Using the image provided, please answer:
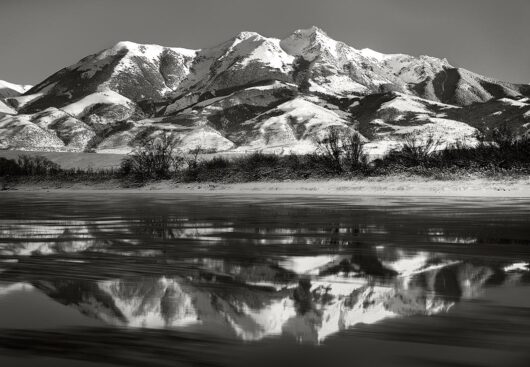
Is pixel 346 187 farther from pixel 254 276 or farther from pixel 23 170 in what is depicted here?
pixel 23 170

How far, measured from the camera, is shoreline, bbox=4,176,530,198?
30.0 meters

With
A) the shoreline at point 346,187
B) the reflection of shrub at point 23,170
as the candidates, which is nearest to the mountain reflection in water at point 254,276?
the shoreline at point 346,187

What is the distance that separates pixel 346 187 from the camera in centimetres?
3509

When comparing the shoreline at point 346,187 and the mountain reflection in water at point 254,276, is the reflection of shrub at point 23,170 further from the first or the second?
the mountain reflection in water at point 254,276

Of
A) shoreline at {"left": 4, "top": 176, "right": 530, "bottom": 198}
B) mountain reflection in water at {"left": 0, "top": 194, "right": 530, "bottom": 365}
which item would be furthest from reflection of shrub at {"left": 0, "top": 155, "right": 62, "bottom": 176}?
mountain reflection in water at {"left": 0, "top": 194, "right": 530, "bottom": 365}

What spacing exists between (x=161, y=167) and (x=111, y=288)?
129 ft

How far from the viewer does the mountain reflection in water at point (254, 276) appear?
562cm

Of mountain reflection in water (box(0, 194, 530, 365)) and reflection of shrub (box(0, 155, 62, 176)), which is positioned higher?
reflection of shrub (box(0, 155, 62, 176))

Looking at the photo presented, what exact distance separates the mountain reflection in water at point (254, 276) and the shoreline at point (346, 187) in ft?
52.3

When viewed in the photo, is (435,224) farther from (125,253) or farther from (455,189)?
(455,189)

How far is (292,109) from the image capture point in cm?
16838

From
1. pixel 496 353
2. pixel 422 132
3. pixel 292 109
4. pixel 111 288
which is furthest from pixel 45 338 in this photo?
pixel 292 109

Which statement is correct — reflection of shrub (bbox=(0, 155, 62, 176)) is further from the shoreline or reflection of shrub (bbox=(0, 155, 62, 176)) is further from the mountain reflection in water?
the mountain reflection in water

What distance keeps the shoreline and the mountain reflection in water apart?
52.3ft
